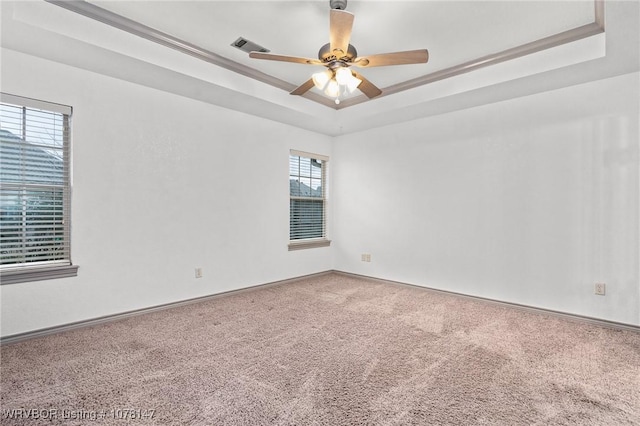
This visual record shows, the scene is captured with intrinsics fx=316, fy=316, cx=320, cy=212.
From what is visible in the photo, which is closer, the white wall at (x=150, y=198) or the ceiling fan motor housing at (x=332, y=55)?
the ceiling fan motor housing at (x=332, y=55)

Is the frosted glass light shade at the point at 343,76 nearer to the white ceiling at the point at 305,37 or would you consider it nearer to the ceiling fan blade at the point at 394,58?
the ceiling fan blade at the point at 394,58

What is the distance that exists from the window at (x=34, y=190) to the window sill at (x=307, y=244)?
277 centimetres

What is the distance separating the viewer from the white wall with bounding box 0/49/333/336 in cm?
289

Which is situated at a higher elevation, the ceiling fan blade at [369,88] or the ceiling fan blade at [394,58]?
the ceiling fan blade at [394,58]

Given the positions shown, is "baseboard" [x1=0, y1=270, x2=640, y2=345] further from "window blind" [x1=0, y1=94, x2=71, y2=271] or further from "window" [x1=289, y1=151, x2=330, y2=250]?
"window" [x1=289, y1=151, x2=330, y2=250]

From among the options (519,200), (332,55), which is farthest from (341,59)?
(519,200)

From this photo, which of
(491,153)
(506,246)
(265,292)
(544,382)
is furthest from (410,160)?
(544,382)

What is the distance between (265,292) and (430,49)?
137 inches

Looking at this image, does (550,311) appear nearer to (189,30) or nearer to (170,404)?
(170,404)

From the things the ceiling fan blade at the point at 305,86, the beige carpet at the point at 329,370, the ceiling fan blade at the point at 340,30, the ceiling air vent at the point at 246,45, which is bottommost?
the beige carpet at the point at 329,370

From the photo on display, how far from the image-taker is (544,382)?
2.09 metres

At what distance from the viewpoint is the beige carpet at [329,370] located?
1773 mm

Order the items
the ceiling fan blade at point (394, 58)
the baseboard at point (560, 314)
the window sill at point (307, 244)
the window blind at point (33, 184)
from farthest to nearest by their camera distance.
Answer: the window sill at point (307, 244)
the baseboard at point (560, 314)
the window blind at point (33, 184)
the ceiling fan blade at point (394, 58)

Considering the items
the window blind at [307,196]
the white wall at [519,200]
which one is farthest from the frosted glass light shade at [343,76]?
the window blind at [307,196]
